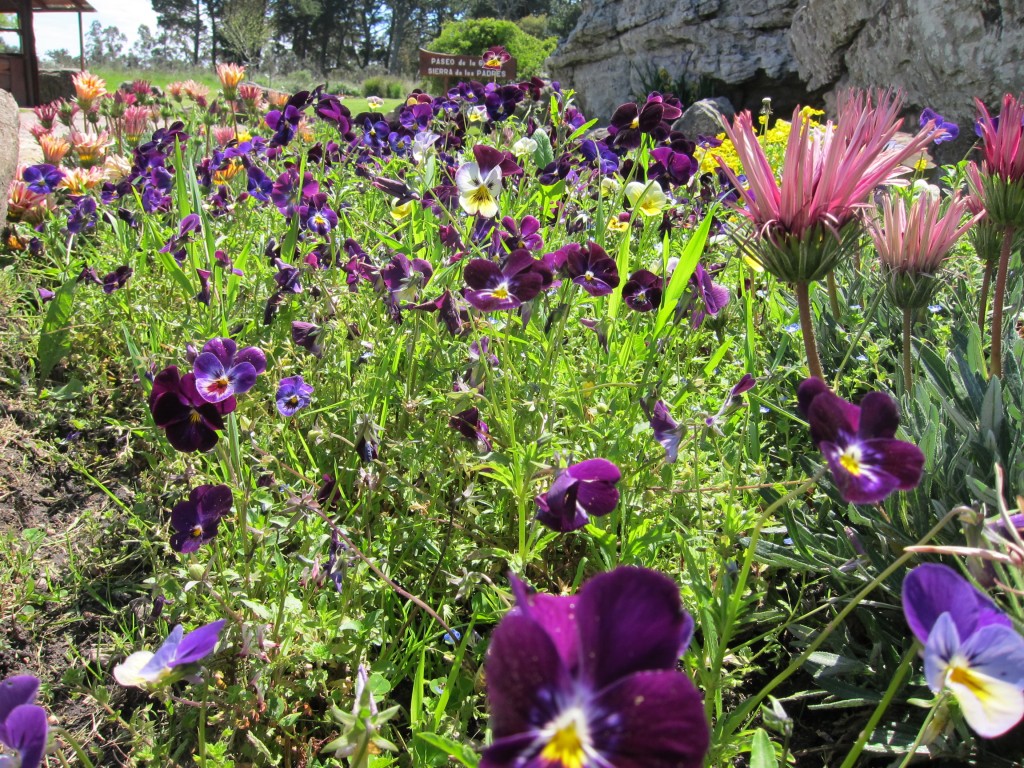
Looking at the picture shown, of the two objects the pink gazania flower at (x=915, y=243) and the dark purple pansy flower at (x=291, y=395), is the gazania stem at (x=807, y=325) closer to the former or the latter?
the pink gazania flower at (x=915, y=243)

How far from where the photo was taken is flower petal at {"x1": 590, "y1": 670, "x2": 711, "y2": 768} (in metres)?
0.57

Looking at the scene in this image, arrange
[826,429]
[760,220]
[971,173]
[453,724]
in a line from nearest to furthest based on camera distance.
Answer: [826,429] → [453,724] → [760,220] → [971,173]

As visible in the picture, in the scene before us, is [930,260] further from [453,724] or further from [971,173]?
[453,724]

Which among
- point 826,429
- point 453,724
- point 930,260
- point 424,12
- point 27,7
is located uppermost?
point 424,12

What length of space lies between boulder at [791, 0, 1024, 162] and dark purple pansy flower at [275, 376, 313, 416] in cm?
614

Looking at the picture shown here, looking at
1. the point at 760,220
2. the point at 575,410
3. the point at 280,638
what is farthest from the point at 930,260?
the point at 280,638

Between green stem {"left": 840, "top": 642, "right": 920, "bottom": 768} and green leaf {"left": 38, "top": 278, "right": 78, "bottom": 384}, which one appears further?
green leaf {"left": 38, "top": 278, "right": 78, "bottom": 384}

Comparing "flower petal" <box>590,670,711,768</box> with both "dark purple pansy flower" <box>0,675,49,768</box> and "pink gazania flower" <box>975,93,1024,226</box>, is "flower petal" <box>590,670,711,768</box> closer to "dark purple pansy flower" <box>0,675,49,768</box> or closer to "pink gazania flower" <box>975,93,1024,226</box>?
"dark purple pansy flower" <box>0,675,49,768</box>

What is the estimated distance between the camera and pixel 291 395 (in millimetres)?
1651

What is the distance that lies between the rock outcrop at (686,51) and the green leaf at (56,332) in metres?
11.3

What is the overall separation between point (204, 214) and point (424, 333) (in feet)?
3.81

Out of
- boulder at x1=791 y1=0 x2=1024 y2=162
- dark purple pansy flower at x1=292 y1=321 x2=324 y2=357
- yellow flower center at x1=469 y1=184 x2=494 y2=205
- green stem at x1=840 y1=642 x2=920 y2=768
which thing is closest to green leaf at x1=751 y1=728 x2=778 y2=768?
green stem at x1=840 y1=642 x2=920 y2=768

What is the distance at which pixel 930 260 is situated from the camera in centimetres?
151

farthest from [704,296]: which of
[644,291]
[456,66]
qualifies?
[456,66]
